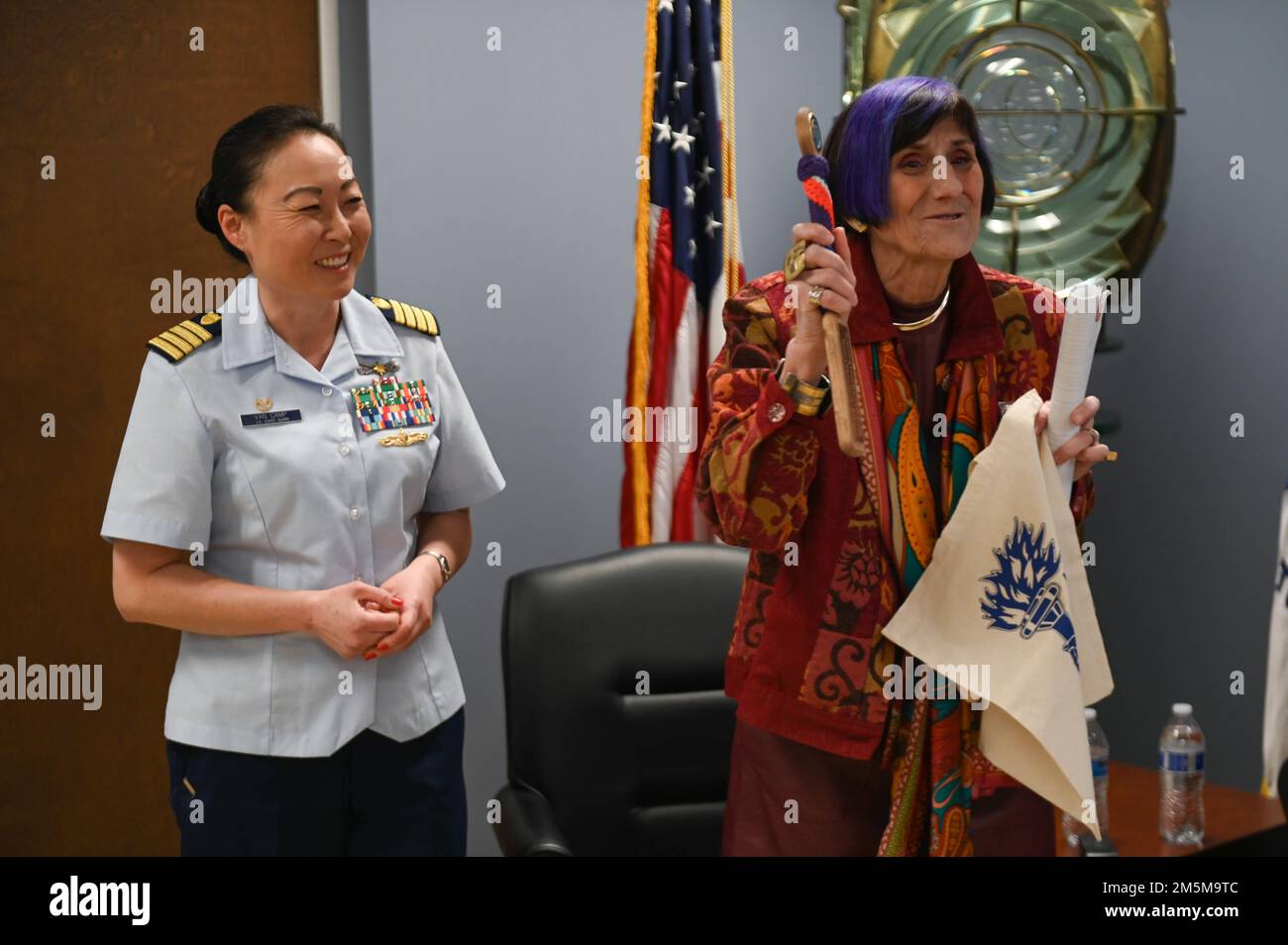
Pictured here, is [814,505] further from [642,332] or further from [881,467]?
[642,332]

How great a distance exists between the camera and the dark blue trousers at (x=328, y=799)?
1.60 metres

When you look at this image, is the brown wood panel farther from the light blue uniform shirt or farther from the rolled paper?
the rolled paper

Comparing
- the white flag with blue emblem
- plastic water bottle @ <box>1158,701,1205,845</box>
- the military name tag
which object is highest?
the military name tag

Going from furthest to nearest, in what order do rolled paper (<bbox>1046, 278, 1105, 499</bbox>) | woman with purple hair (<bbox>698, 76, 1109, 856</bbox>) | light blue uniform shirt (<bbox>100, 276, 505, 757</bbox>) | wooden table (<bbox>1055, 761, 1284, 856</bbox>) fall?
wooden table (<bbox>1055, 761, 1284, 856</bbox>) < light blue uniform shirt (<bbox>100, 276, 505, 757</bbox>) < woman with purple hair (<bbox>698, 76, 1109, 856</bbox>) < rolled paper (<bbox>1046, 278, 1105, 499</bbox>)

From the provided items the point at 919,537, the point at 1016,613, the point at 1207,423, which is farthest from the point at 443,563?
the point at 1207,423

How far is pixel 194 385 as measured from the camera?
5.24 feet

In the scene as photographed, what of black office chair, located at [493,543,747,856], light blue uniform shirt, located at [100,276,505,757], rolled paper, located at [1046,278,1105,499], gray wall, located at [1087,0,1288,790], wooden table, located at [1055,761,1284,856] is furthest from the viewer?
gray wall, located at [1087,0,1288,790]

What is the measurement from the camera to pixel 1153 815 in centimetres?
206

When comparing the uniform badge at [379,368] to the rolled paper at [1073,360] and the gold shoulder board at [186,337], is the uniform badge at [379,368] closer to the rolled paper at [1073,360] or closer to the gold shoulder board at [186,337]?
the gold shoulder board at [186,337]

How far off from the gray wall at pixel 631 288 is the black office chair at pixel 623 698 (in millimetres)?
769

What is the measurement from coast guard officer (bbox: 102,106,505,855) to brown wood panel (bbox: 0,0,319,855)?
0.98m

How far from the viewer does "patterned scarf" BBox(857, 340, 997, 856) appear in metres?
1.44

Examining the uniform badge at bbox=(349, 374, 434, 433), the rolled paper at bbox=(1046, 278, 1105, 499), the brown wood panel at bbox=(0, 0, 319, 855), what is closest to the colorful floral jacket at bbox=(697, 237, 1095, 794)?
the rolled paper at bbox=(1046, 278, 1105, 499)

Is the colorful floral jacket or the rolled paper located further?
the colorful floral jacket
